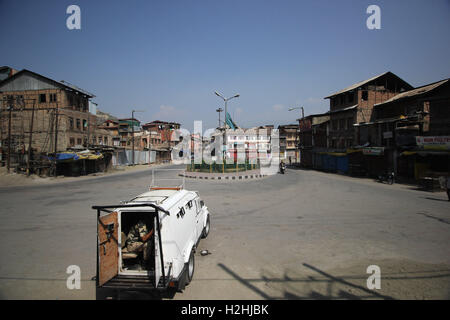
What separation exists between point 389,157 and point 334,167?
7128 millimetres

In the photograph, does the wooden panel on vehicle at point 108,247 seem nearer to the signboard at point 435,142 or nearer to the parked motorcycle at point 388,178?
the parked motorcycle at point 388,178

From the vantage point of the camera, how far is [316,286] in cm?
Result: 485

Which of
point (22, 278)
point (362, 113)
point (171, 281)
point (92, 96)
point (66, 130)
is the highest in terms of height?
point (92, 96)

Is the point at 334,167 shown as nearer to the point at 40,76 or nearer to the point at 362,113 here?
the point at 362,113

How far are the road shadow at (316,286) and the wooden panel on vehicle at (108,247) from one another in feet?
8.31

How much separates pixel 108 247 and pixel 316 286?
409 centimetres

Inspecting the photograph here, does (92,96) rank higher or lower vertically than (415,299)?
higher

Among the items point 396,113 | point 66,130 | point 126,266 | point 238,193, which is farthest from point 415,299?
point 66,130

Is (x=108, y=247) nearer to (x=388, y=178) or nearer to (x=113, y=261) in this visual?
(x=113, y=261)

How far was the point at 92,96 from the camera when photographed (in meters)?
34.6

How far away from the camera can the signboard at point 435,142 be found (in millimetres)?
17359

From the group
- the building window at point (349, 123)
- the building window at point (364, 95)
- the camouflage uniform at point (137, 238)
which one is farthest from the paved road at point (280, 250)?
the building window at point (364, 95)

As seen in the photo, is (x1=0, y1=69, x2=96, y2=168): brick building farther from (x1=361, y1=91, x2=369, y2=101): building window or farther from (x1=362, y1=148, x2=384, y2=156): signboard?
(x1=361, y1=91, x2=369, y2=101): building window

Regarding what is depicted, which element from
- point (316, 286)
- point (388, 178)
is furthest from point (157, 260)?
point (388, 178)
